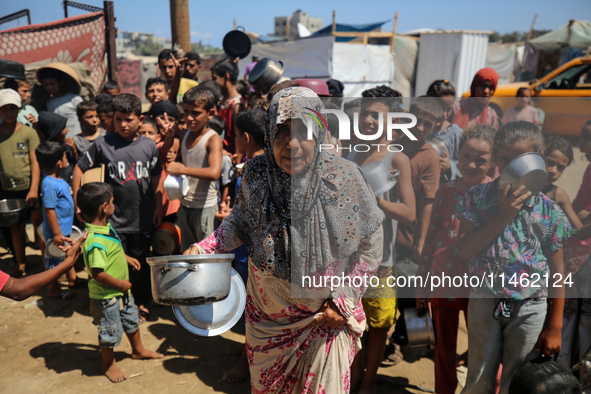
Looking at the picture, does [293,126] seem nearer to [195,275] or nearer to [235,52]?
[195,275]

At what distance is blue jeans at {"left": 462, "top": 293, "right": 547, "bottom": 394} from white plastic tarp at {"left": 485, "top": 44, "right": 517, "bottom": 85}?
2015 cm

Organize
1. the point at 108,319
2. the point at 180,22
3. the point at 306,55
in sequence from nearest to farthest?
the point at 108,319
the point at 180,22
the point at 306,55

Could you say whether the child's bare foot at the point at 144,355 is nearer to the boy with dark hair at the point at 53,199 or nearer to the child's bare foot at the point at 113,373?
the child's bare foot at the point at 113,373

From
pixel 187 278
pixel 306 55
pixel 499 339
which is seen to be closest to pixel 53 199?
pixel 187 278

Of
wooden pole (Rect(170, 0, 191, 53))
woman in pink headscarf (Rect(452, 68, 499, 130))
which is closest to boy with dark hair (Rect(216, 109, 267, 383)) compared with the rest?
woman in pink headscarf (Rect(452, 68, 499, 130))

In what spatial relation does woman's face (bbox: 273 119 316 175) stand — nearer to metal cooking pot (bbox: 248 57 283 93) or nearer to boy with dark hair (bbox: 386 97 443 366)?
boy with dark hair (bbox: 386 97 443 366)

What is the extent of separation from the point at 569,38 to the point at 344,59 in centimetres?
1079

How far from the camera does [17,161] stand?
14.5 ft

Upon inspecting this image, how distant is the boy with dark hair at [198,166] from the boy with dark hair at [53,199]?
108 cm

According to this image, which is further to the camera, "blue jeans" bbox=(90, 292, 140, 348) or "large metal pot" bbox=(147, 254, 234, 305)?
"blue jeans" bbox=(90, 292, 140, 348)

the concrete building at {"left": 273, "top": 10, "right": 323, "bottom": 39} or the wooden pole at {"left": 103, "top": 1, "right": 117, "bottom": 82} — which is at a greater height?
the concrete building at {"left": 273, "top": 10, "right": 323, "bottom": 39}

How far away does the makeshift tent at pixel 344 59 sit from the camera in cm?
1370

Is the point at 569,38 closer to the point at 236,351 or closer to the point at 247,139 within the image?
the point at 247,139

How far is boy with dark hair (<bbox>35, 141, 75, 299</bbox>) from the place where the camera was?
3697 mm
